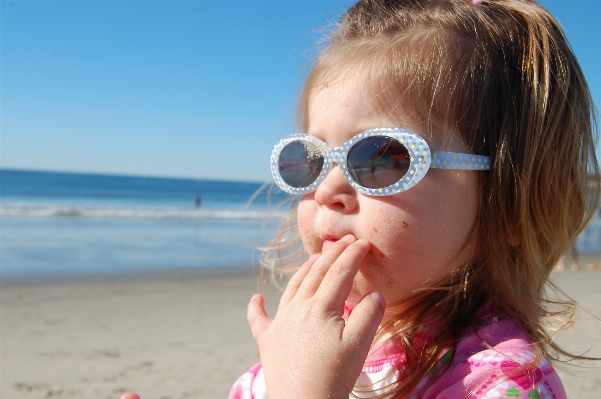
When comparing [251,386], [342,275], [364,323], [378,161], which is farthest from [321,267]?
[251,386]

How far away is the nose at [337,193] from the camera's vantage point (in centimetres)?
167

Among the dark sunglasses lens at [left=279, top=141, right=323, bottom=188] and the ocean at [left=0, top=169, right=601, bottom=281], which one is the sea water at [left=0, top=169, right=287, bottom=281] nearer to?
the ocean at [left=0, top=169, right=601, bottom=281]

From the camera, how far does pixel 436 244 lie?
63.8 inches

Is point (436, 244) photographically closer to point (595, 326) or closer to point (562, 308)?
point (562, 308)

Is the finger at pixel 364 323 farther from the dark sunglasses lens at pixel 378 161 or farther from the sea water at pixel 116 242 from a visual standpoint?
the sea water at pixel 116 242

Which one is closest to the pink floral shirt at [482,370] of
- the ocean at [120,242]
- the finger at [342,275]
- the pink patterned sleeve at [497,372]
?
the pink patterned sleeve at [497,372]

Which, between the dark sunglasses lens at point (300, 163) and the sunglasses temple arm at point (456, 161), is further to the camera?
the dark sunglasses lens at point (300, 163)

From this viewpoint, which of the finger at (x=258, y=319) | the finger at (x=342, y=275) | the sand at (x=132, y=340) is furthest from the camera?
the sand at (x=132, y=340)

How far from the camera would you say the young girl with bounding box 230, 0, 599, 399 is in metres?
1.58

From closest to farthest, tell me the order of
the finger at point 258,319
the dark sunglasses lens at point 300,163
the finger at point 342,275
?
1. the finger at point 342,275
2. the finger at point 258,319
3. the dark sunglasses lens at point 300,163

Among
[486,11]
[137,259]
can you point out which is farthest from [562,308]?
[137,259]

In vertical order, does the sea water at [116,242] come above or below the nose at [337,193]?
below

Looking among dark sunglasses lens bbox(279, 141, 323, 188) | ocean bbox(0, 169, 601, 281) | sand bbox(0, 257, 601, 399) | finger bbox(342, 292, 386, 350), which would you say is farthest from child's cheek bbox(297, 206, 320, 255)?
sand bbox(0, 257, 601, 399)

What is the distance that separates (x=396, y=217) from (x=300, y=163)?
43 cm
